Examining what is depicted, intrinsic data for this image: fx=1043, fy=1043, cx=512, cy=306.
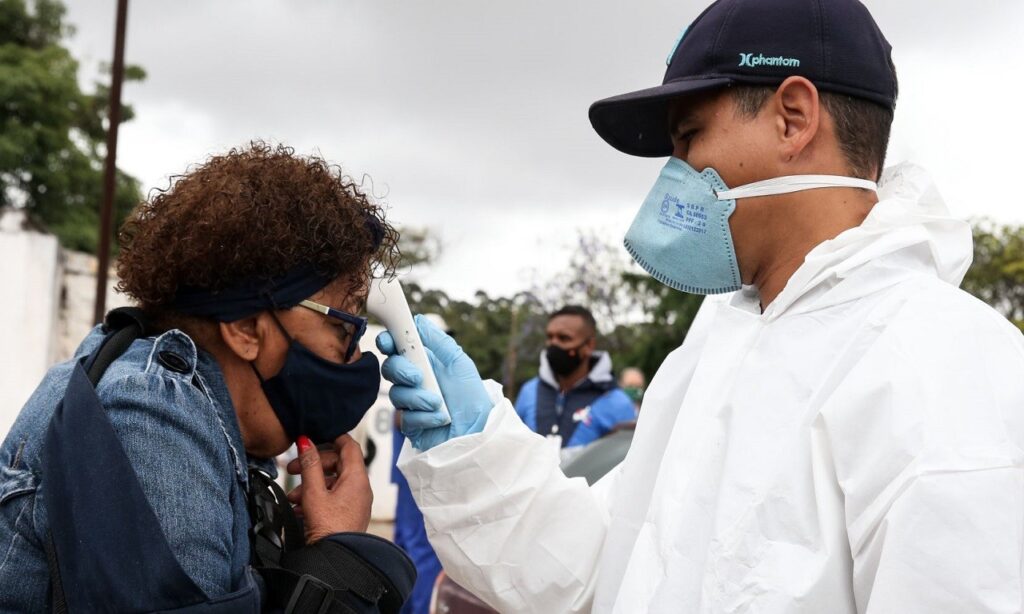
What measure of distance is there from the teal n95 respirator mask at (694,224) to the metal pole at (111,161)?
7371 mm

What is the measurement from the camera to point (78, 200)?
21.8 metres

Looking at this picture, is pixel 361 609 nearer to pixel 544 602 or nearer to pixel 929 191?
pixel 544 602

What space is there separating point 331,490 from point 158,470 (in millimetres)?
479

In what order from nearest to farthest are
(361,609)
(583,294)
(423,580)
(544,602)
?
(361,609) → (544,602) → (423,580) → (583,294)

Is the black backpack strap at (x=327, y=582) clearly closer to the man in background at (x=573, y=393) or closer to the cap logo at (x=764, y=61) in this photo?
the cap logo at (x=764, y=61)

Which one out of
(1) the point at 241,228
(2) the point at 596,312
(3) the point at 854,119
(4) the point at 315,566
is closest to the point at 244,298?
(1) the point at 241,228

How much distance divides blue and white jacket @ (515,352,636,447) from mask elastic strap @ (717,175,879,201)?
4.09 meters

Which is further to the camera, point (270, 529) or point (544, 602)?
point (544, 602)

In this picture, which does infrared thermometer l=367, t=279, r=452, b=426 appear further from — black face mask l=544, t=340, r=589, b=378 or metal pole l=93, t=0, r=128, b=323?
metal pole l=93, t=0, r=128, b=323

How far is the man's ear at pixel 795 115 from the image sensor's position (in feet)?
6.10

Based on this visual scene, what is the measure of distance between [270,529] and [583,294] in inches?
565

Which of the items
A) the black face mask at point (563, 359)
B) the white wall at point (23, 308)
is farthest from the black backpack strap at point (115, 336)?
the white wall at point (23, 308)

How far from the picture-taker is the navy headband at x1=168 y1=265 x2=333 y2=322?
1881 millimetres

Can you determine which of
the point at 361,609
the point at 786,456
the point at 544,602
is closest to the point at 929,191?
the point at 786,456
